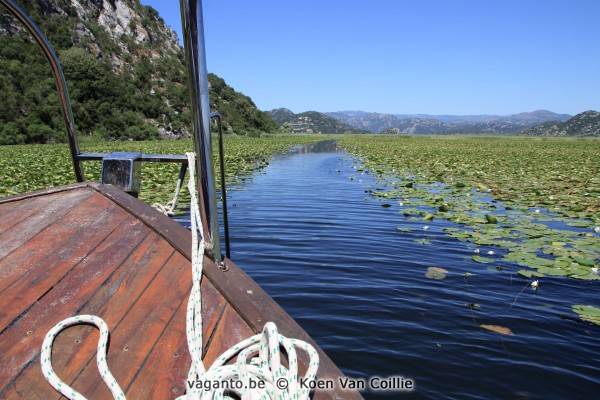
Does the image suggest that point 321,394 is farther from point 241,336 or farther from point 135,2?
point 135,2

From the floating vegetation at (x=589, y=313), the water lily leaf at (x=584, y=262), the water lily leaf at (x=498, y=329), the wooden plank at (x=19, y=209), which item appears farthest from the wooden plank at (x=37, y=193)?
the water lily leaf at (x=584, y=262)

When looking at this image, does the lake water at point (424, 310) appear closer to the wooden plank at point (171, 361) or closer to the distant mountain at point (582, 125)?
the wooden plank at point (171, 361)

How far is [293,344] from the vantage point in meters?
1.28

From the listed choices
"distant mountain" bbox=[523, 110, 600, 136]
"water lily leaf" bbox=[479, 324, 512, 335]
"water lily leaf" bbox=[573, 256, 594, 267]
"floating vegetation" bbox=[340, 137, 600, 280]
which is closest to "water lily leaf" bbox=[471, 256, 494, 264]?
"floating vegetation" bbox=[340, 137, 600, 280]

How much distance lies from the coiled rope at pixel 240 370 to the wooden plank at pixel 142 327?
5 cm

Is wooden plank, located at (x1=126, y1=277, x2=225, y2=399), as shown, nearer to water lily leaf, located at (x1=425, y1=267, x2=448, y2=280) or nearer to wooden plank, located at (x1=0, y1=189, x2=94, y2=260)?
wooden plank, located at (x1=0, y1=189, x2=94, y2=260)

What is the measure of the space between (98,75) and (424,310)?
50873 millimetres

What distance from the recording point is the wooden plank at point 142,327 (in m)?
1.19

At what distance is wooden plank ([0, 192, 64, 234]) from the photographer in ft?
6.71

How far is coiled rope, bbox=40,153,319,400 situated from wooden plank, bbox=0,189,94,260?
76 centimetres

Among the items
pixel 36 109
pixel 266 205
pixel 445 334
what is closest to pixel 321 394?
pixel 445 334

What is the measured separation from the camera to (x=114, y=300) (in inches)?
60.1

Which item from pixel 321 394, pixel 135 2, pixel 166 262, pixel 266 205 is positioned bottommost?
pixel 266 205

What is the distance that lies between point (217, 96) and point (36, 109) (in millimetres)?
47182
